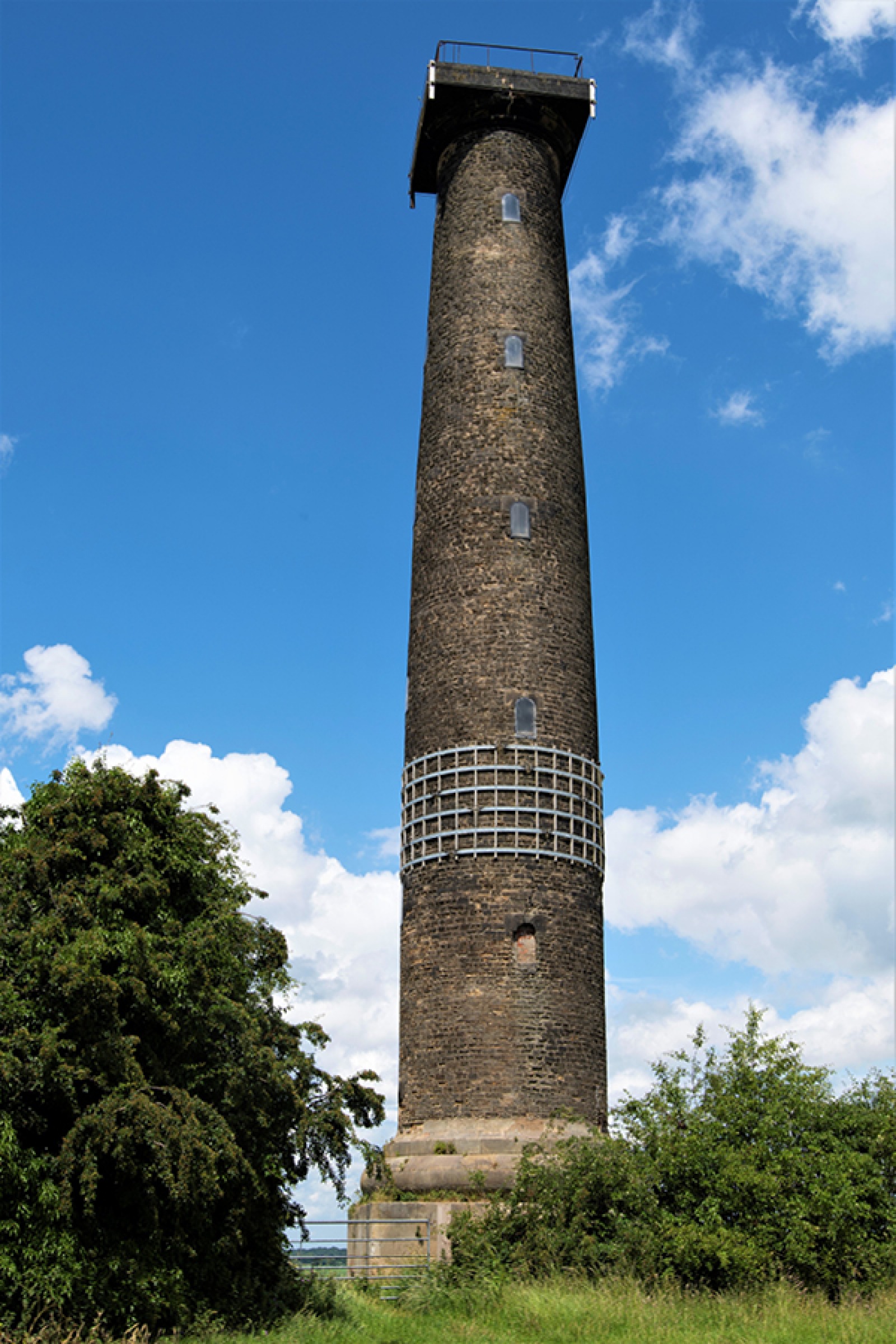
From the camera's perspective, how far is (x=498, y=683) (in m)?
24.8

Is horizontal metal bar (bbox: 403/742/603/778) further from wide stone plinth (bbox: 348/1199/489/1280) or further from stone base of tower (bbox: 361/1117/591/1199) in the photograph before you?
wide stone plinth (bbox: 348/1199/489/1280)

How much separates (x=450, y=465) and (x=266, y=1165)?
1468cm

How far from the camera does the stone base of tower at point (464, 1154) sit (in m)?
21.2

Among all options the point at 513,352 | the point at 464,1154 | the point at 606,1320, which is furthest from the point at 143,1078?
the point at 513,352

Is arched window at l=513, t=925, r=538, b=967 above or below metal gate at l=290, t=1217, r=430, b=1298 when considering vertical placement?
above

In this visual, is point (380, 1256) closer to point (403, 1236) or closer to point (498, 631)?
point (403, 1236)

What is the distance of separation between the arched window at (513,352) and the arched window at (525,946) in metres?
11.4

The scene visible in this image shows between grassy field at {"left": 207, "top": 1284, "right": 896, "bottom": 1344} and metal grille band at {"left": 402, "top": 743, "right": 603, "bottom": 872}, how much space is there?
7.72m

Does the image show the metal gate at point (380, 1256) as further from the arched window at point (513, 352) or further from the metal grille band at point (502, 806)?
the arched window at point (513, 352)

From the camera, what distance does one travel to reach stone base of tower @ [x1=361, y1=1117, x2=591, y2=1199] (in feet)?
69.4

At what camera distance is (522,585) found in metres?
25.5

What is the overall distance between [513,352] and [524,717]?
7930 mm

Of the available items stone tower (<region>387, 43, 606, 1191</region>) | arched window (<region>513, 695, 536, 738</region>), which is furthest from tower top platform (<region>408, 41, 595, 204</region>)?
arched window (<region>513, 695, 536, 738</region>)

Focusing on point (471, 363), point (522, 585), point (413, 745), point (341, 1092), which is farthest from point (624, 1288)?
point (471, 363)
